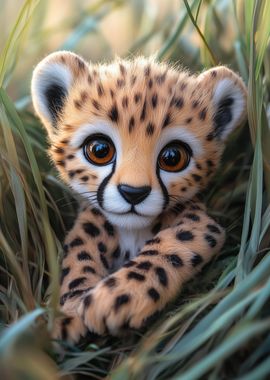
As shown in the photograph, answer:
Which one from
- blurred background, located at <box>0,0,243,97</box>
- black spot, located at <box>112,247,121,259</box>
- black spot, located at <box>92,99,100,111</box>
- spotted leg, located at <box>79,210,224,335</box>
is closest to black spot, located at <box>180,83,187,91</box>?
black spot, located at <box>92,99,100,111</box>

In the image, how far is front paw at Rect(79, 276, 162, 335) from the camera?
4.12 feet

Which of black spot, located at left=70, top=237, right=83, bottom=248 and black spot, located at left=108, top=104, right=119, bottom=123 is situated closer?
black spot, located at left=108, top=104, right=119, bottom=123

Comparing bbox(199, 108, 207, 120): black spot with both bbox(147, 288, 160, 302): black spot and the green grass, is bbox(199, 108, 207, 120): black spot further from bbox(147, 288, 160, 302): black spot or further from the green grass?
bbox(147, 288, 160, 302): black spot

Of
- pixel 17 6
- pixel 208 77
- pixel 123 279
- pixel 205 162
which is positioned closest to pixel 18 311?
pixel 123 279

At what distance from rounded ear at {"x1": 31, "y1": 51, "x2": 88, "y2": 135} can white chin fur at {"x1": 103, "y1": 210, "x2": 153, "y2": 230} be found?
0.91 feet

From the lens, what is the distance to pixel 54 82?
156 centimetres

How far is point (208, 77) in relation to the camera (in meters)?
1.55

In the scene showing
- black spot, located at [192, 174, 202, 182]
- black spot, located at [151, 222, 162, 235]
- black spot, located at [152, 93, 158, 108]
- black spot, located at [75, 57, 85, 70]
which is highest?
black spot, located at [75, 57, 85, 70]

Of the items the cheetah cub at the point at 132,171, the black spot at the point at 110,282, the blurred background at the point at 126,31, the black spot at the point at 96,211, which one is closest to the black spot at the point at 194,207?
the cheetah cub at the point at 132,171

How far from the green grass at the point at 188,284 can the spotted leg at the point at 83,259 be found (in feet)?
0.14

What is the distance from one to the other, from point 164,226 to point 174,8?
58.3 inches

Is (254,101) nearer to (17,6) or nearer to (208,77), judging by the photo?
(208,77)

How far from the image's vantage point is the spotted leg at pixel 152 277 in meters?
→ 1.26

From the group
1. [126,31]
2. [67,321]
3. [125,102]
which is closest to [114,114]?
[125,102]
